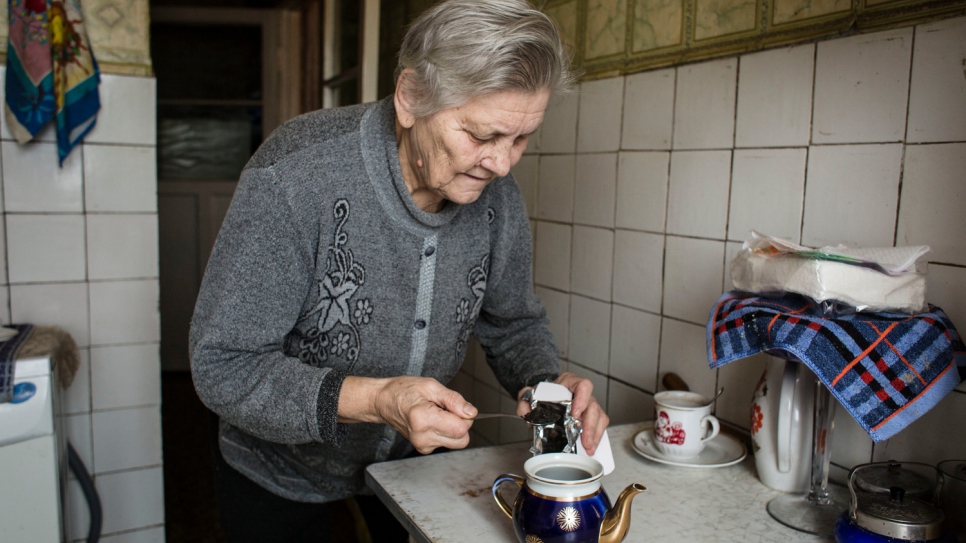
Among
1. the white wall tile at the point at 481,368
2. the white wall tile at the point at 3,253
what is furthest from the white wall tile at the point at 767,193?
the white wall tile at the point at 3,253

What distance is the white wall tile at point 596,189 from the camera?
160cm

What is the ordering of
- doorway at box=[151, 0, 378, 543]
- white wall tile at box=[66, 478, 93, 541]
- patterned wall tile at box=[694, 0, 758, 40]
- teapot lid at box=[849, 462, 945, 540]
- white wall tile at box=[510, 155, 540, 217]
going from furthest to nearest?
doorway at box=[151, 0, 378, 543], white wall tile at box=[66, 478, 93, 541], white wall tile at box=[510, 155, 540, 217], patterned wall tile at box=[694, 0, 758, 40], teapot lid at box=[849, 462, 945, 540]

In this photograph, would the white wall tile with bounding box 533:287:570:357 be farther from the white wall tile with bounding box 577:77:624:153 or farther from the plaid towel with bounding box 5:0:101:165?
the plaid towel with bounding box 5:0:101:165

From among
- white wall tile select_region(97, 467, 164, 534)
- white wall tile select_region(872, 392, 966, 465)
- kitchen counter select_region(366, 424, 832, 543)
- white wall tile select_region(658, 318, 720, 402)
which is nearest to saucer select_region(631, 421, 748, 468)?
kitchen counter select_region(366, 424, 832, 543)

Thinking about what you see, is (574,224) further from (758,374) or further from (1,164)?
(1,164)

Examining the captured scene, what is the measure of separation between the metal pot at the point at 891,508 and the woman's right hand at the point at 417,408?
1.49ft

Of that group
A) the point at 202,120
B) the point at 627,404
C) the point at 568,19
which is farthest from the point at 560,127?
the point at 202,120

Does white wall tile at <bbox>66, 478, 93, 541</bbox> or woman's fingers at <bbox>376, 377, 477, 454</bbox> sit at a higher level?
woman's fingers at <bbox>376, 377, 477, 454</bbox>

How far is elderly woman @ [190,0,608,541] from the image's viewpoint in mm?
943

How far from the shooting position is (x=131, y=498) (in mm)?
2084

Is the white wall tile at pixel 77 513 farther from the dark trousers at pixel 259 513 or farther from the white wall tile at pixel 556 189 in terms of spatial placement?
the white wall tile at pixel 556 189

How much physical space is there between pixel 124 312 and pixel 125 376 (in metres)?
0.18

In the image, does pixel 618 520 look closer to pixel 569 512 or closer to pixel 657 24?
pixel 569 512

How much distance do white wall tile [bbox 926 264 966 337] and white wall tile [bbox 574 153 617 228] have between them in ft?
2.27
